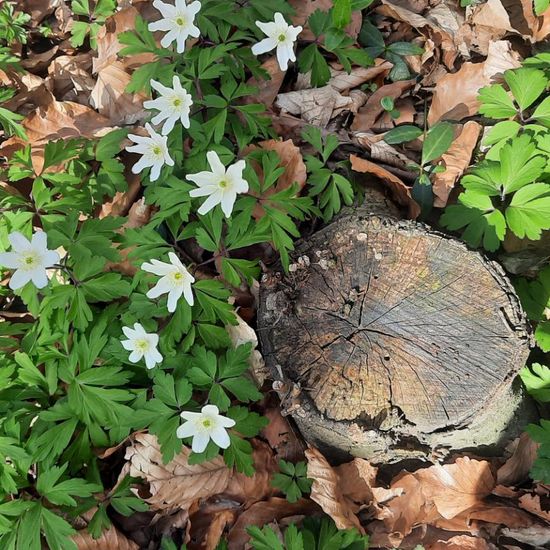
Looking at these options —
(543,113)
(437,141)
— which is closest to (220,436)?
(437,141)

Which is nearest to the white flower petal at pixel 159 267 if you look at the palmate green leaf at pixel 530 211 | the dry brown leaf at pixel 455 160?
the dry brown leaf at pixel 455 160

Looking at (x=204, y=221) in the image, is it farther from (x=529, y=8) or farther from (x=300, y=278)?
(x=529, y=8)

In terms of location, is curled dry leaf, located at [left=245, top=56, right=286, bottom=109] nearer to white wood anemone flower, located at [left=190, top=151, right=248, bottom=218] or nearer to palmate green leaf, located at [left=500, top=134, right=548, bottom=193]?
white wood anemone flower, located at [left=190, top=151, right=248, bottom=218]

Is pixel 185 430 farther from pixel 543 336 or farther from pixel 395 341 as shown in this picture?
pixel 543 336

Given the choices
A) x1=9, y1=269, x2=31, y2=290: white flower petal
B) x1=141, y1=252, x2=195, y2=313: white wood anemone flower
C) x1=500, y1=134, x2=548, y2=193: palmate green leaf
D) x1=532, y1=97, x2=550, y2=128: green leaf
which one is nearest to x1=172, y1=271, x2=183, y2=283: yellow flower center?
x1=141, y1=252, x2=195, y2=313: white wood anemone flower

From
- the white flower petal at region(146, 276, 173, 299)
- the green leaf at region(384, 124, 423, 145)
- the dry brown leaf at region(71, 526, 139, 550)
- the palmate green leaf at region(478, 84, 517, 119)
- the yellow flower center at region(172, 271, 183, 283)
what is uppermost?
the palmate green leaf at region(478, 84, 517, 119)

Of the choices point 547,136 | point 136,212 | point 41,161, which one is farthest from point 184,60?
point 547,136

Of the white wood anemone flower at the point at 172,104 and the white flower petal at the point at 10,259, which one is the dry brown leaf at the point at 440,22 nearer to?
the white wood anemone flower at the point at 172,104
